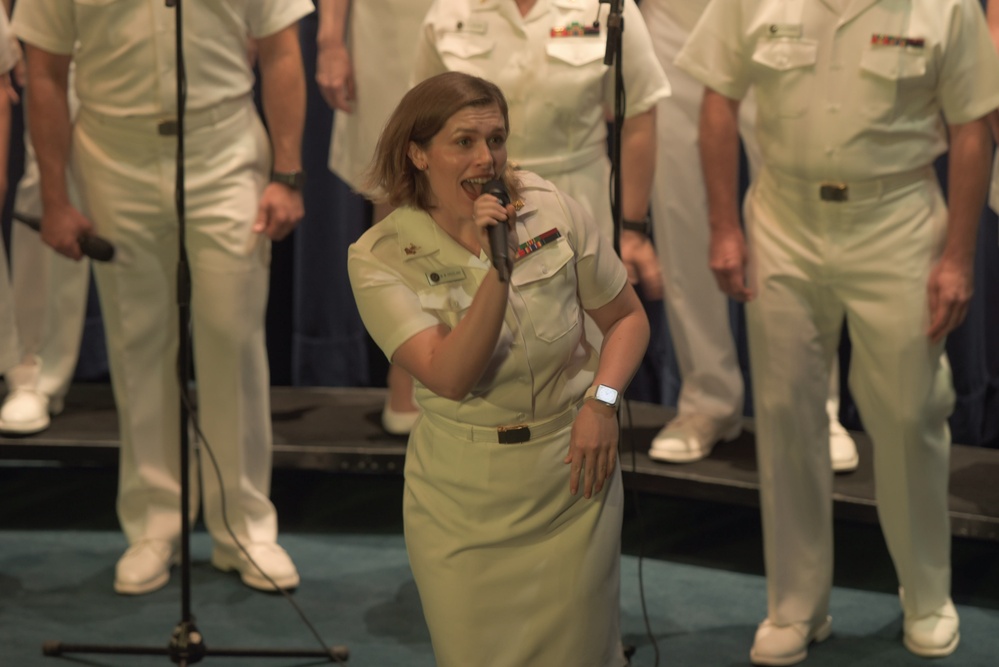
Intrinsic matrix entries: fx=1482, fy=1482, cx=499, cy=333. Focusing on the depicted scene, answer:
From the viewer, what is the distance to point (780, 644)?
146 inches

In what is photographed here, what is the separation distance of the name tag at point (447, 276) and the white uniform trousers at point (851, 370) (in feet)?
3.95

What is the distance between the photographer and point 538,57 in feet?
12.4

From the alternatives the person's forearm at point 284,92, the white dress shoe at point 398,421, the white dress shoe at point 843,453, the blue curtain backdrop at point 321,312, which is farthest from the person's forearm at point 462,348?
the blue curtain backdrop at point 321,312

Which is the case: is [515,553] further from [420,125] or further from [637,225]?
[637,225]

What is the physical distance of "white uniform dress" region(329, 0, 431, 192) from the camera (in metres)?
4.47

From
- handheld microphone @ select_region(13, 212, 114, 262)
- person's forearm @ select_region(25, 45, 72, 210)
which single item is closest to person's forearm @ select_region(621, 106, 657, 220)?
handheld microphone @ select_region(13, 212, 114, 262)

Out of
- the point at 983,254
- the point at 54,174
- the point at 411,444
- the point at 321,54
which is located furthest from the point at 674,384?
the point at 411,444

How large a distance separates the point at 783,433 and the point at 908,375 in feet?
1.12

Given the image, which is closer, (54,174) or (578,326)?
(578,326)

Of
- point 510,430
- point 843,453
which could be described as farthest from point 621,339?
point 843,453

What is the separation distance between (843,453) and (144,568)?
2.06m

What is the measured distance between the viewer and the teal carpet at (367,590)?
151 inches

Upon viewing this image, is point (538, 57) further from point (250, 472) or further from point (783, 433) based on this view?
point (250, 472)

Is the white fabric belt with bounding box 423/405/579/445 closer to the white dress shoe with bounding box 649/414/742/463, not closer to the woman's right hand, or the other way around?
the woman's right hand
